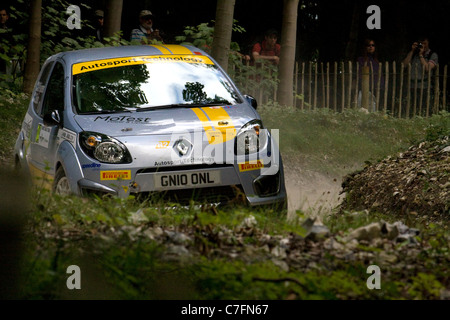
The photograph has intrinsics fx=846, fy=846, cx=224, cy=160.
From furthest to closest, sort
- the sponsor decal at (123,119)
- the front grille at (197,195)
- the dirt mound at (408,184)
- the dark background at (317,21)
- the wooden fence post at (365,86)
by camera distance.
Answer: the dark background at (317,21)
the wooden fence post at (365,86)
the dirt mound at (408,184)
the sponsor decal at (123,119)
the front grille at (197,195)

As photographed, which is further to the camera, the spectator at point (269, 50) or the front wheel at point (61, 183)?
the spectator at point (269, 50)

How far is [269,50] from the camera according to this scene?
20984 mm

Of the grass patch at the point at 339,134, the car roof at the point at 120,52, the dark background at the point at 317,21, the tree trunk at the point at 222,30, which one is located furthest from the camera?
the dark background at the point at 317,21

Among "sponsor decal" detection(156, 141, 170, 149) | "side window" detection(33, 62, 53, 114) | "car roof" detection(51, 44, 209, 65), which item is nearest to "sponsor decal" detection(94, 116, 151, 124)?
"sponsor decal" detection(156, 141, 170, 149)

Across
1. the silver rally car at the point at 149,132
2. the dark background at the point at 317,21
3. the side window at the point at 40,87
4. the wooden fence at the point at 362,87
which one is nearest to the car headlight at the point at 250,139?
the silver rally car at the point at 149,132

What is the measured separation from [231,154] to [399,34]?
679 inches

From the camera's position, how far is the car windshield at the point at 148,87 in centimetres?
859

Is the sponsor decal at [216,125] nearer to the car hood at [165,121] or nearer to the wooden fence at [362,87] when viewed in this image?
the car hood at [165,121]

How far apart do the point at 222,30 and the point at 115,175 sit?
8807mm

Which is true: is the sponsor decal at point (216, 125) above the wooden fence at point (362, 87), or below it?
below

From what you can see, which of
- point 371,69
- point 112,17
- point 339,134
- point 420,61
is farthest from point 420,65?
point 112,17

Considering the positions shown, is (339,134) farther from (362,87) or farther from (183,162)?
(183,162)

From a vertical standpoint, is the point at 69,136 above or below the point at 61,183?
above

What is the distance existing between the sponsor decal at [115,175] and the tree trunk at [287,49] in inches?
467
